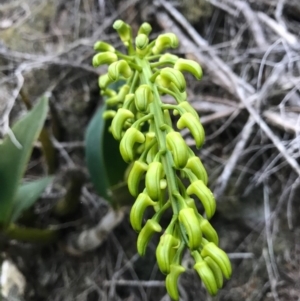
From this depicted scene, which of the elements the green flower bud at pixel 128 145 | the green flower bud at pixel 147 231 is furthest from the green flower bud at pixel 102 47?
the green flower bud at pixel 147 231

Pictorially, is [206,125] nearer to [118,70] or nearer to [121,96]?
[121,96]

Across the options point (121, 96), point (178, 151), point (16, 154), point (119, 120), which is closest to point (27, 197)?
point (16, 154)

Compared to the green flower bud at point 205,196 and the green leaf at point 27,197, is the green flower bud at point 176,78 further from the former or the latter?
the green leaf at point 27,197

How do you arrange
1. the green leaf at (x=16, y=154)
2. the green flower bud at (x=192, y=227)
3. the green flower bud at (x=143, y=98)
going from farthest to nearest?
the green leaf at (x=16, y=154), the green flower bud at (x=143, y=98), the green flower bud at (x=192, y=227)

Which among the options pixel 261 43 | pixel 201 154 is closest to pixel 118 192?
pixel 201 154

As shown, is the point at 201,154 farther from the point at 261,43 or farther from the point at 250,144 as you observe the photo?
the point at 261,43
